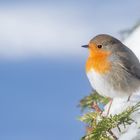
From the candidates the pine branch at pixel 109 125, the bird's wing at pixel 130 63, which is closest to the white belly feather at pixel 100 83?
the bird's wing at pixel 130 63

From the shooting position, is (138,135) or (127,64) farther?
(127,64)

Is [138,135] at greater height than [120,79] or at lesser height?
lesser

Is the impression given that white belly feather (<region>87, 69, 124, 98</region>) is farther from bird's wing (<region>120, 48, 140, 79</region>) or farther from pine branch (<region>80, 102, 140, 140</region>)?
pine branch (<region>80, 102, 140, 140</region>)

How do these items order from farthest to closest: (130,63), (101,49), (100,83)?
1. (101,49)
2. (130,63)
3. (100,83)

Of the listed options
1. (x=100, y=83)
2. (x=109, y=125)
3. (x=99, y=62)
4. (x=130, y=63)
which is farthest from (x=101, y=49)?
(x=109, y=125)

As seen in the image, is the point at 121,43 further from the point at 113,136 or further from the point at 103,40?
the point at 113,136

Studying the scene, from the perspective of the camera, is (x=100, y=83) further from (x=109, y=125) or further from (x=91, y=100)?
(x=109, y=125)

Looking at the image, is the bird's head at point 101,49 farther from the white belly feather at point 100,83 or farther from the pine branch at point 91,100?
the pine branch at point 91,100

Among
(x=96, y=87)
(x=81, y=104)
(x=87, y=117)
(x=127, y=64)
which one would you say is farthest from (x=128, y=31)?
(x=87, y=117)
